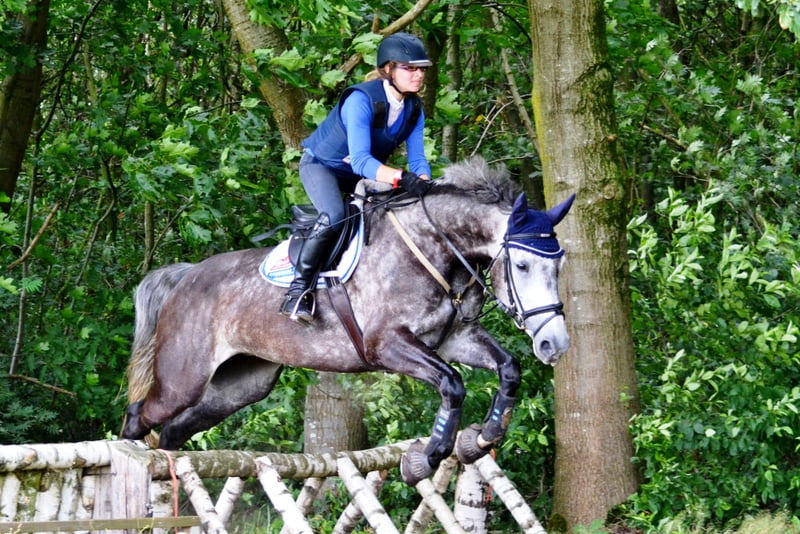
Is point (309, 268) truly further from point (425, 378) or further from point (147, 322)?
point (147, 322)

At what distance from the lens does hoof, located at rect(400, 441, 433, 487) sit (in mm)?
4891

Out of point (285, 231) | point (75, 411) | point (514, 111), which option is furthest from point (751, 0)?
point (75, 411)

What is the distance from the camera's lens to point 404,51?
4.96m

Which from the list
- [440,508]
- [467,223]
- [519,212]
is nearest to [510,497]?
[440,508]

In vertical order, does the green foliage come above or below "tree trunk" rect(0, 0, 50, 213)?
below

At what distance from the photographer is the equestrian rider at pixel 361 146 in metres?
4.99

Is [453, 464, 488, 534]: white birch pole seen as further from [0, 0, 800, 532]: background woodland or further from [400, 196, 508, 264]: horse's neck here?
[400, 196, 508, 264]: horse's neck

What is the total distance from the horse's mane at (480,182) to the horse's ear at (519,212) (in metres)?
0.25

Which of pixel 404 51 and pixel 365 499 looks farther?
pixel 365 499

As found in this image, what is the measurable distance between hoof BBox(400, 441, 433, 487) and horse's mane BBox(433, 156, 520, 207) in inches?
51.0

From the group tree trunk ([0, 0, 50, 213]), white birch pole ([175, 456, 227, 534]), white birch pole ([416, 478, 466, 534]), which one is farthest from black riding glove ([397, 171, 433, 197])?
tree trunk ([0, 0, 50, 213])

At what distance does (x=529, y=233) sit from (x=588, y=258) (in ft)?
6.02

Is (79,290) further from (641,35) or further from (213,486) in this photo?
(641,35)

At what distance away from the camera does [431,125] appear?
7441mm
